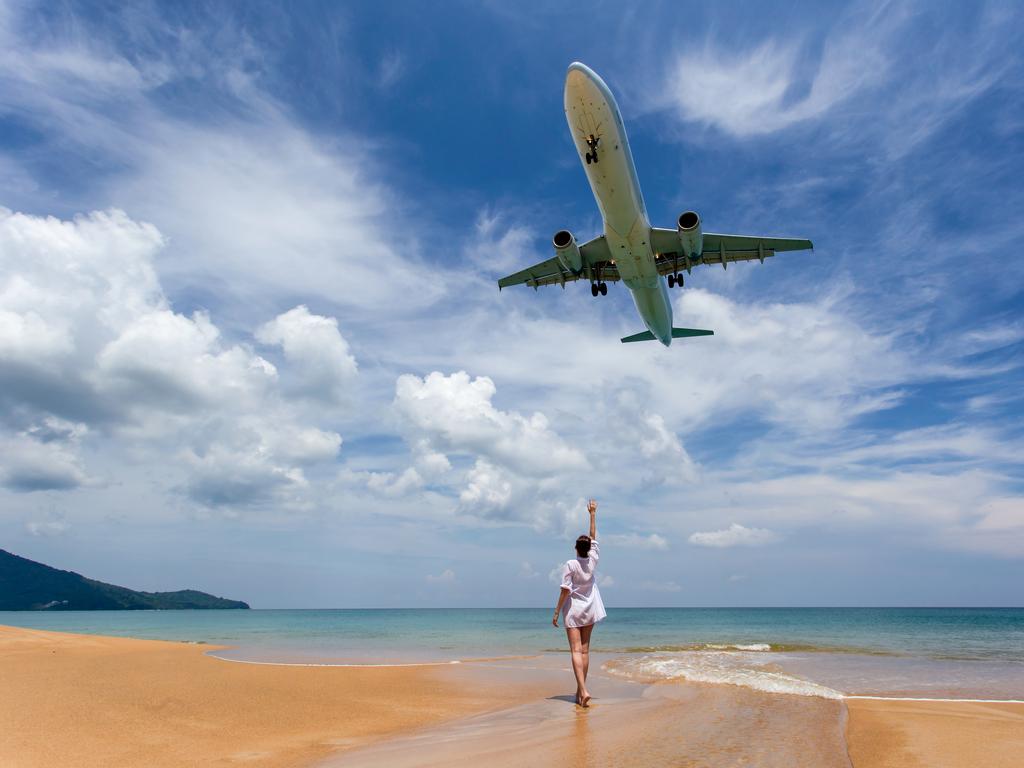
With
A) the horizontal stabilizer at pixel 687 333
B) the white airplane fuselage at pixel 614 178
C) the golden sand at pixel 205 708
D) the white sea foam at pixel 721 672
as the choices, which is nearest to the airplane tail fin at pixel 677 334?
the horizontal stabilizer at pixel 687 333

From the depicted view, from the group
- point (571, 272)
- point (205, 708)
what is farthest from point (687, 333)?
point (205, 708)

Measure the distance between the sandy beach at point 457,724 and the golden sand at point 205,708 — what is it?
32 mm

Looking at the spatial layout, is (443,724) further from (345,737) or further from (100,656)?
(100,656)

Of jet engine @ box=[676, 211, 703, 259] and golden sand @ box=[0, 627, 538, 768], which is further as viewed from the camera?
jet engine @ box=[676, 211, 703, 259]

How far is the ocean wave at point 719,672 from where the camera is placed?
1182cm

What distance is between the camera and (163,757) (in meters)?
6.15

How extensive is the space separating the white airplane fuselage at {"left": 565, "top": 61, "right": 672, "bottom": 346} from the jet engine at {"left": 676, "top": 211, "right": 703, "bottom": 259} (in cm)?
128

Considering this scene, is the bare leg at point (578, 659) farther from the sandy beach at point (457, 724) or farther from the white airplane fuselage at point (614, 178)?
the white airplane fuselage at point (614, 178)

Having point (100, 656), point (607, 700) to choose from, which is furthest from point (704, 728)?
point (100, 656)

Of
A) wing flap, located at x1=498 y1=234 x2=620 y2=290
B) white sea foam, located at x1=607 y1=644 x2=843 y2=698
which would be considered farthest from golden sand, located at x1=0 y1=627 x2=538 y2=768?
wing flap, located at x1=498 y1=234 x2=620 y2=290

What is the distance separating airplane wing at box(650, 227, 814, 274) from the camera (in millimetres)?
24766

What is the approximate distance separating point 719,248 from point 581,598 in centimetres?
2119

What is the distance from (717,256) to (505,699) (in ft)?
70.4

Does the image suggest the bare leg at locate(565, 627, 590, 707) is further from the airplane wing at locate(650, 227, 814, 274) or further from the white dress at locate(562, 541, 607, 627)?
the airplane wing at locate(650, 227, 814, 274)
